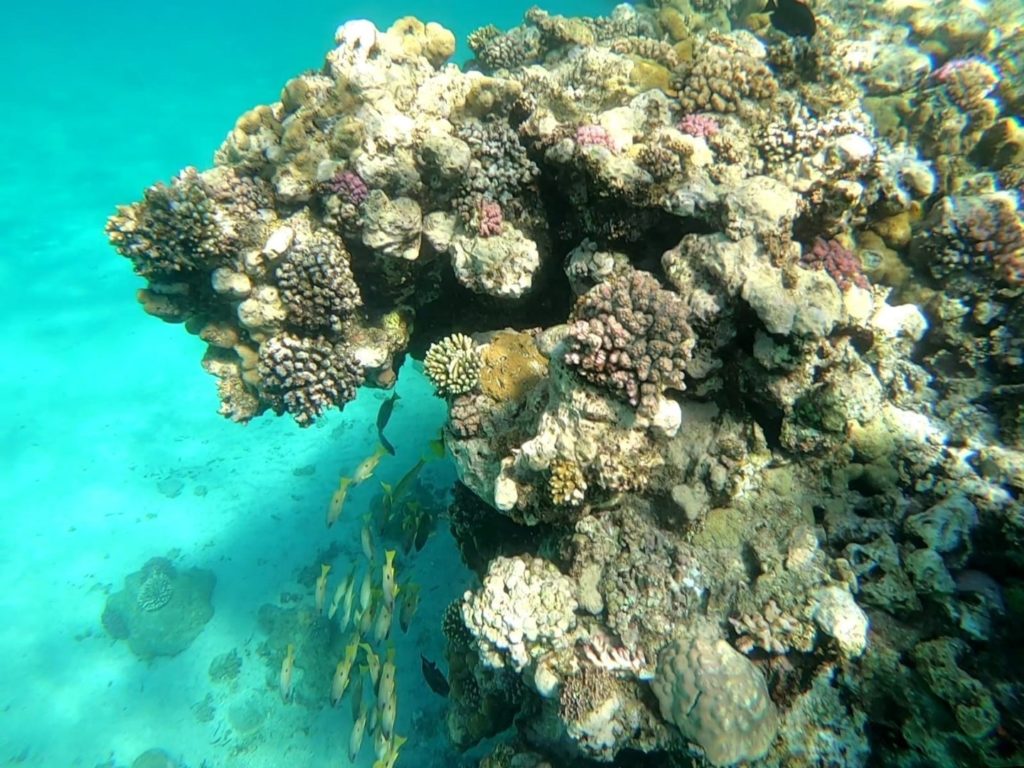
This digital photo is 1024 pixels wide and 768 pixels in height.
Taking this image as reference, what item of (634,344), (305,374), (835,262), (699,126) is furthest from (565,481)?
(699,126)

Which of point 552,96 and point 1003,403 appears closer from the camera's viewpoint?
point 1003,403

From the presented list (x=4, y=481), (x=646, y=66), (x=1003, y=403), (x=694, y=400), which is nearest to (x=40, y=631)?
(x=4, y=481)

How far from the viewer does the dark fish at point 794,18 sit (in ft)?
22.7

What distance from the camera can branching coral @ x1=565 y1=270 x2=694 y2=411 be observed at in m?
4.46

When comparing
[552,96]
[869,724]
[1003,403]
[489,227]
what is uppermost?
[552,96]

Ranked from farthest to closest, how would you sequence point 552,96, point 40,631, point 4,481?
point 4,481 → point 40,631 → point 552,96

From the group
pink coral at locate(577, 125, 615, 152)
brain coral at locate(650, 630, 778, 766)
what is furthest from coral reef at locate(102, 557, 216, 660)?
pink coral at locate(577, 125, 615, 152)

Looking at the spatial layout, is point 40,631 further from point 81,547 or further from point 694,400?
point 694,400

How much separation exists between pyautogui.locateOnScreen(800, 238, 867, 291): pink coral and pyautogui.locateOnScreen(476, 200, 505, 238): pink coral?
331cm

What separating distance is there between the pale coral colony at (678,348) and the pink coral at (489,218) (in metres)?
0.03

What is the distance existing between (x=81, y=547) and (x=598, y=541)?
18805 mm

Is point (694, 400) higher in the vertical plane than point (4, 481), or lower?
higher

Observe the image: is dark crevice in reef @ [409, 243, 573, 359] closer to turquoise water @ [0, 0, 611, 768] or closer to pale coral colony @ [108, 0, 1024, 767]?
pale coral colony @ [108, 0, 1024, 767]

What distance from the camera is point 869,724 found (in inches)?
180
